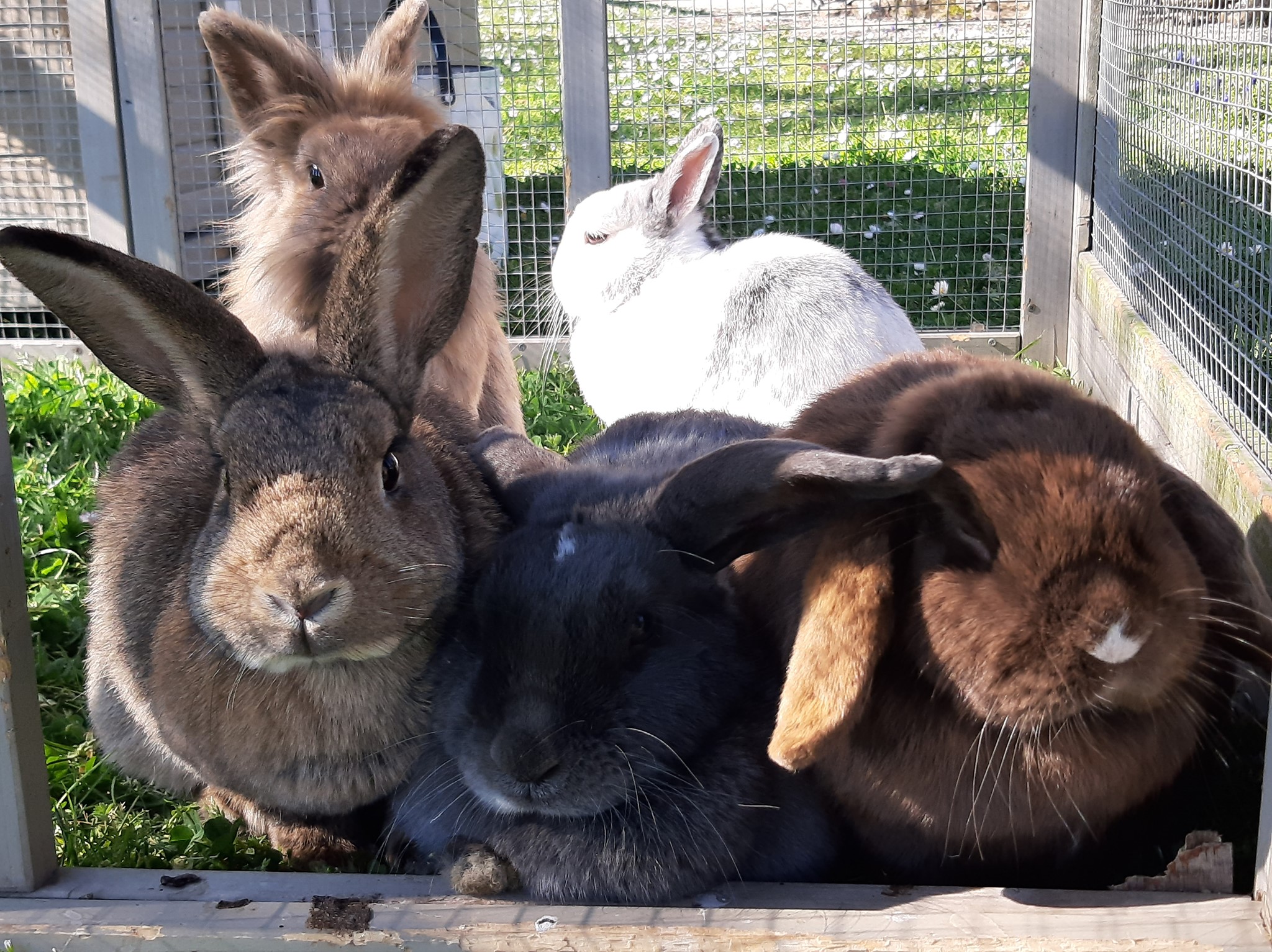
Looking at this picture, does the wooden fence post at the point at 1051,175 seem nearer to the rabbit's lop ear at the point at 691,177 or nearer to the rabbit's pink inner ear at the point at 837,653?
the rabbit's lop ear at the point at 691,177

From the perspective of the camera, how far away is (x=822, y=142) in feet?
20.7

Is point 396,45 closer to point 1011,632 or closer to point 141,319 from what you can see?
point 141,319

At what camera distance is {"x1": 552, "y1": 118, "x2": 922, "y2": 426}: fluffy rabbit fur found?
148 inches

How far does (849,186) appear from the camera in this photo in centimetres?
627

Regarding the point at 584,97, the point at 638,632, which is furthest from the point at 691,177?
the point at 638,632

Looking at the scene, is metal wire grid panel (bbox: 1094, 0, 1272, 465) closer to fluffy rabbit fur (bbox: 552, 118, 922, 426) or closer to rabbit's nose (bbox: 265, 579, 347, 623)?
fluffy rabbit fur (bbox: 552, 118, 922, 426)

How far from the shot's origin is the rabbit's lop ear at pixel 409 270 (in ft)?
6.75

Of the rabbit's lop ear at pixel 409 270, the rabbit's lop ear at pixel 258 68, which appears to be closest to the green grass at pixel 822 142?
the rabbit's lop ear at pixel 258 68

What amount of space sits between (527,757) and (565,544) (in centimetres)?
34

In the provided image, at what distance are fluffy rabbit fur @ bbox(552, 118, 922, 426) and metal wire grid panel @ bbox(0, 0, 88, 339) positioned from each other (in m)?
2.45

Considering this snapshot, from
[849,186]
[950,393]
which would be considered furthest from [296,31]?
[950,393]

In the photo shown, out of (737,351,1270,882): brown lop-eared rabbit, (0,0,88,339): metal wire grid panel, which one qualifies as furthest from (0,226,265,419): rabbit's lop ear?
(0,0,88,339): metal wire grid panel

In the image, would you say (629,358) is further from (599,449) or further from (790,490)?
(790,490)

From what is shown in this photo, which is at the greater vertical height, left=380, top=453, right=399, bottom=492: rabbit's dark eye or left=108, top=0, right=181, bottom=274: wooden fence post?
left=108, top=0, right=181, bottom=274: wooden fence post
